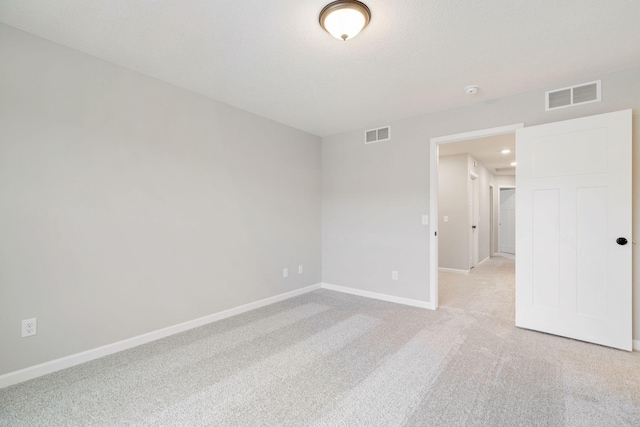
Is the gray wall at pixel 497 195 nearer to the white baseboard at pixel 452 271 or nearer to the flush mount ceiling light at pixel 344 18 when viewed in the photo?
the white baseboard at pixel 452 271

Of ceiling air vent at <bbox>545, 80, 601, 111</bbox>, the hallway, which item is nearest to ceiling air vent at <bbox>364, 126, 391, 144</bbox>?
ceiling air vent at <bbox>545, 80, 601, 111</bbox>

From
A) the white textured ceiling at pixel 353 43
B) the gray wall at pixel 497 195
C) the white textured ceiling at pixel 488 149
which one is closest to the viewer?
the white textured ceiling at pixel 353 43

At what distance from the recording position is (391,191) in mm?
4043

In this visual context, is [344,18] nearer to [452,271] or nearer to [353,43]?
[353,43]

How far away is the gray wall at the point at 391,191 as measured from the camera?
123 inches

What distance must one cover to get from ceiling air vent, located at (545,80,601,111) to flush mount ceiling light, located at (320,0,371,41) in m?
2.22

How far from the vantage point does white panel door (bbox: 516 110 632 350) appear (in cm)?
252

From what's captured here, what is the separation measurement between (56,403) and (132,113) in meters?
A: 2.25

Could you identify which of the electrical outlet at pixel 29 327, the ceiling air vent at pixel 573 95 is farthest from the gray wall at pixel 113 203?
the ceiling air vent at pixel 573 95

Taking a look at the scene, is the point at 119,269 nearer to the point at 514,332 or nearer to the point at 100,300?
the point at 100,300

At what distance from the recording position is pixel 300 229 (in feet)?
14.4

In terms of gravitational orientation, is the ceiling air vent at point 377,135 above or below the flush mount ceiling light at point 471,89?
below

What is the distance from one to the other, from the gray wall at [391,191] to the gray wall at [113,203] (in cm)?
125

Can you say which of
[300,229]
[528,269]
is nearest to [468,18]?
[528,269]
